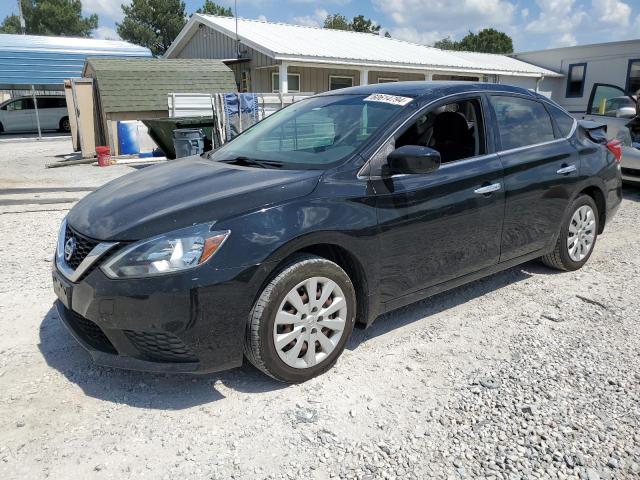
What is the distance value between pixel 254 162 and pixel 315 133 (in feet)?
1.57

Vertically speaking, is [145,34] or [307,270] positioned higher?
[145,34]

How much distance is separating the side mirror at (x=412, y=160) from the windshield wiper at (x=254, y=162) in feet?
2.38

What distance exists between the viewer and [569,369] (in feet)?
10.4

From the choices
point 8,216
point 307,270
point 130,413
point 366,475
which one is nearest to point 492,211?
point 307,270

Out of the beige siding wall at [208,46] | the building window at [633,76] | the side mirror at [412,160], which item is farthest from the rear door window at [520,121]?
the building window at [633,76]

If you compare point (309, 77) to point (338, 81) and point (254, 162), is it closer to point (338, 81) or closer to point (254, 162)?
point (338, 81)

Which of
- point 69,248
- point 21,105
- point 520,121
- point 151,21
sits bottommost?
point 69,248

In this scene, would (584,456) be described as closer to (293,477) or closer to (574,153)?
(293,477)

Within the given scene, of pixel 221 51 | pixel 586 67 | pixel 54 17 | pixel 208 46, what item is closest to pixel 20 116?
pixel 208 46

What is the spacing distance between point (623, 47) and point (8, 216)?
23.9 metres

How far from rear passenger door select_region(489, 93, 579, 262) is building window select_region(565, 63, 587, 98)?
937 inches

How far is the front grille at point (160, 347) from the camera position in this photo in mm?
2650

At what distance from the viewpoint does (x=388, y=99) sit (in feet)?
11.9

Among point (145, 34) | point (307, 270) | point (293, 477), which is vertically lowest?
point (293, 477)
